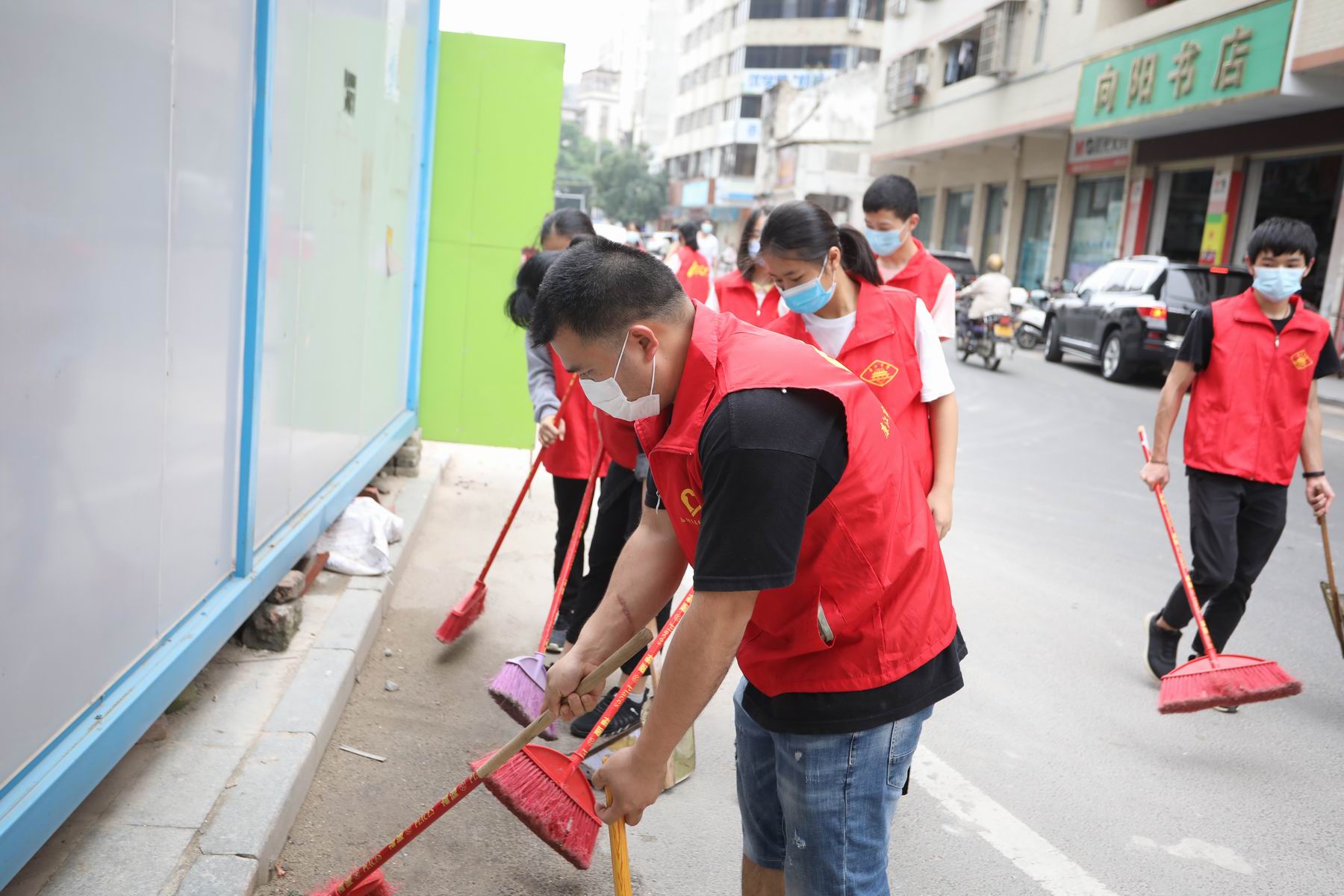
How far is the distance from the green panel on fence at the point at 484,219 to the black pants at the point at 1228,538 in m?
4.20

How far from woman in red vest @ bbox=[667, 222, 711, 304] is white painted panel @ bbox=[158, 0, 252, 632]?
4.68 metres

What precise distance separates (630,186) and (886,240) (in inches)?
2750

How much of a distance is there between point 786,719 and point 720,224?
2510 inches

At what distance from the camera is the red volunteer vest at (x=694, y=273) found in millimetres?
8203

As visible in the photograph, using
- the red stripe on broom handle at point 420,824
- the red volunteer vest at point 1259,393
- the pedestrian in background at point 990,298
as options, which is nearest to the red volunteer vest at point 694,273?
the red volunteer vest at point 1259,393

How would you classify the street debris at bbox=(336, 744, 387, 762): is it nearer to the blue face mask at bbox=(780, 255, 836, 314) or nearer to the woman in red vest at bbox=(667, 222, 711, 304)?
the blue face mask at bbox=(780, 255, 836, 314)

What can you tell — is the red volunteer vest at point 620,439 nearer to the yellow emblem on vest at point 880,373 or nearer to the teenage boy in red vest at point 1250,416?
the yellow emblem on vest at point 880,373

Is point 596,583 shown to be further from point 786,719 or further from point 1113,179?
point 1113,179

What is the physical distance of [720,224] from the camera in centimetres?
6431

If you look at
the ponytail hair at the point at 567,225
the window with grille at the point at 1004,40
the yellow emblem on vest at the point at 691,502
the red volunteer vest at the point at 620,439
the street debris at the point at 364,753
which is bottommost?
the street debris at the point at 364,753

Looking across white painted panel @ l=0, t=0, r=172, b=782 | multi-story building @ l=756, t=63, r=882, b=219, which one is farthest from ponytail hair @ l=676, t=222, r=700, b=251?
multi-story building @ l=756, t=63, r=882, b=219

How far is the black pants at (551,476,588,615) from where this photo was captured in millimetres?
4484

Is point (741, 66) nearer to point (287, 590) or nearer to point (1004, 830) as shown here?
point (287, 590)

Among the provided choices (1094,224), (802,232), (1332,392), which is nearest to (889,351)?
(802,232)
